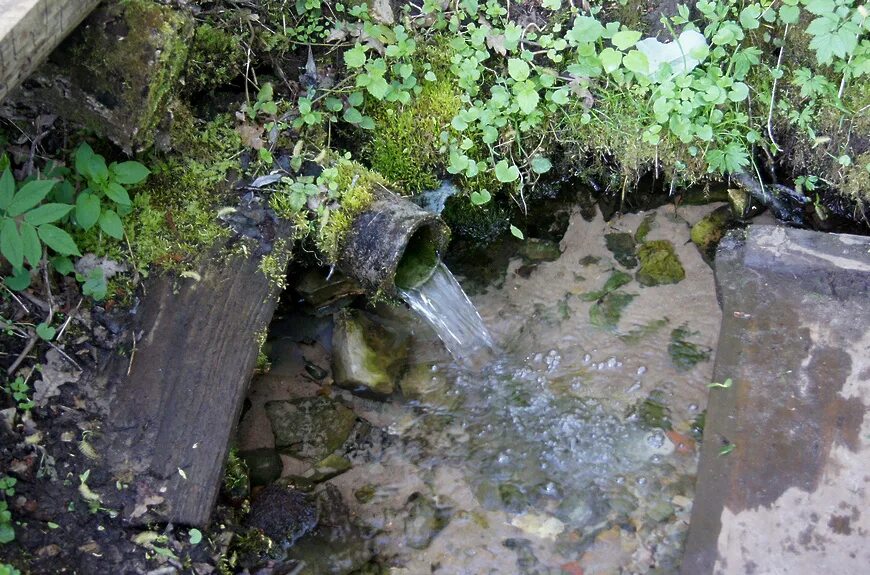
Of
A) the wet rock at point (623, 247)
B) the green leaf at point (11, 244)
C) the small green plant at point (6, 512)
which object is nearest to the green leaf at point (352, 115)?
the green leaf at point (11, 244)

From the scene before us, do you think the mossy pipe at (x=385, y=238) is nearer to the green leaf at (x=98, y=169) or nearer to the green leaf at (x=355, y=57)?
the green leaf at (x=355, y=57)

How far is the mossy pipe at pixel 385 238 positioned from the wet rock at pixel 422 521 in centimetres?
119

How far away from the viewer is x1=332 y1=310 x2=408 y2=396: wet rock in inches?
154

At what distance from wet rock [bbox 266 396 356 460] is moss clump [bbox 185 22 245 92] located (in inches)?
70.4

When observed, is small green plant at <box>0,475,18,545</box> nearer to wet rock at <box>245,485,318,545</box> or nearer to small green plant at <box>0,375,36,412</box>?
small green plant at <box>0,375,36,412</box>

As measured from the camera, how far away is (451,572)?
3395mm

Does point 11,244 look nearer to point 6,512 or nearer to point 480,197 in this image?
point 6,512

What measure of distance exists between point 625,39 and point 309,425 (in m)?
2.64

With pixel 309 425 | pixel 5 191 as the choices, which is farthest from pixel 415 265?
pixel 5 191

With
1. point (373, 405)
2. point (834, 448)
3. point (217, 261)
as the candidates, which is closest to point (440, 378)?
point (373, 405)

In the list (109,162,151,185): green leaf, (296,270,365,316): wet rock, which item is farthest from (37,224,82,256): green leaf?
(296,270,365,316): wet rock

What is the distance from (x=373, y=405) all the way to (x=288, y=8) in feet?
7.35

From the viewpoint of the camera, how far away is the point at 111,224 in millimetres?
2865

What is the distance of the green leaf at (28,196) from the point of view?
2.54 metres
